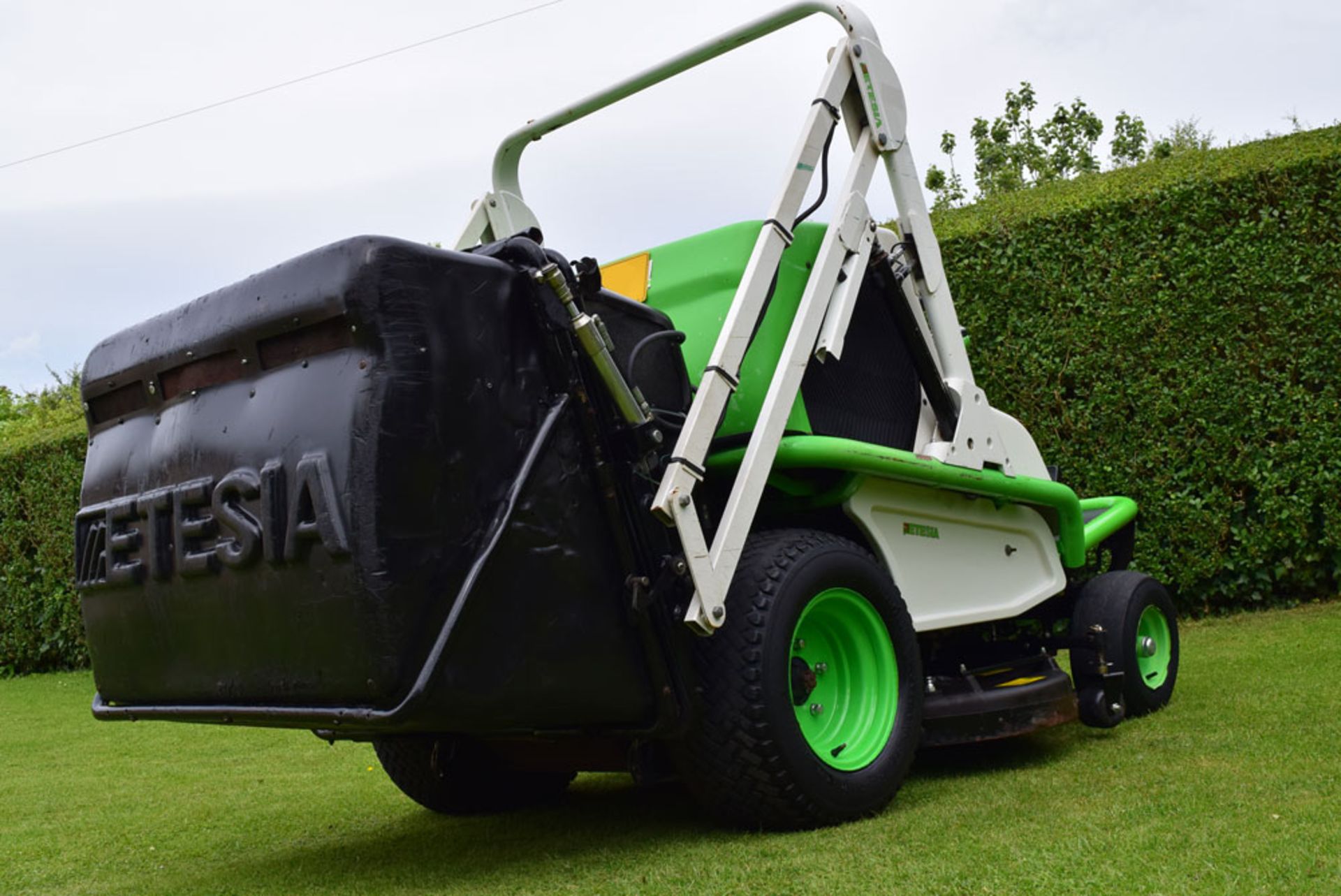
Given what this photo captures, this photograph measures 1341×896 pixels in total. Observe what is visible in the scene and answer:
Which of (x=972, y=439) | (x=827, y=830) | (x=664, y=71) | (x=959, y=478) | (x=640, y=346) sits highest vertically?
(x=664, y=71)

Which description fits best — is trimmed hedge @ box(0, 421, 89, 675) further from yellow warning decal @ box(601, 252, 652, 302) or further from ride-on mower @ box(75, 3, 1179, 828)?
ride-on mower @ box(75, 3, 1179, 828)

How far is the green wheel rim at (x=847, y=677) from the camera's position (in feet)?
12.5

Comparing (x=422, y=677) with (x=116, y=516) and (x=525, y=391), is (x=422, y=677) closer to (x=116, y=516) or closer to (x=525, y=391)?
(x=525, y=391)

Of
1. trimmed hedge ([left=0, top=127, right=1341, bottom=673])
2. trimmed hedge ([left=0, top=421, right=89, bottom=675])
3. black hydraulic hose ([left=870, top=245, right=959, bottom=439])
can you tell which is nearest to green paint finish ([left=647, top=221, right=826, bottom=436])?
black hydraulic hose ([left=870, top=245, right=959, bottom=439])

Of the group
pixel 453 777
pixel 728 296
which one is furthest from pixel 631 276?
pixel 453 777

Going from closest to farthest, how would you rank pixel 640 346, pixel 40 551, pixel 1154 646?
pixel 640 346 → pixel 1154 646 → pixel 40 551

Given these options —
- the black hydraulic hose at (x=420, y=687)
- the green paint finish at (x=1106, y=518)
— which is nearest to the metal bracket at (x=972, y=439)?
the green paint finish at (x=1106, y=518)

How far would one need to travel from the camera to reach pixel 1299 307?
7.43m

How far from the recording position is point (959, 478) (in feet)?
14.5

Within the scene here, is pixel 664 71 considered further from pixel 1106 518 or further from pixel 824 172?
pixel 1106 518

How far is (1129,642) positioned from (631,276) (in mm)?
2394

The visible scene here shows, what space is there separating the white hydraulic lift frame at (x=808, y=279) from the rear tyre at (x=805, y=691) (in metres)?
0.14

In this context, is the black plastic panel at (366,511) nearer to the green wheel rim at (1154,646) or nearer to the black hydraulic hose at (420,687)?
the black hydraulic hose at (420,687)

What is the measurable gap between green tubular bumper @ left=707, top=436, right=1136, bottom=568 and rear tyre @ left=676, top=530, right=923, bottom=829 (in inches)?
9.0
